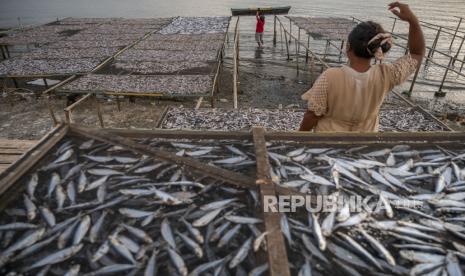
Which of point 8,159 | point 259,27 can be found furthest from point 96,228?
point 259,27

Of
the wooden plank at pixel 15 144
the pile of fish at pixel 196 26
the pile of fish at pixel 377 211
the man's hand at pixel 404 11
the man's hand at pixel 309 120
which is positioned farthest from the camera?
the pile of fish at pixel 196 26

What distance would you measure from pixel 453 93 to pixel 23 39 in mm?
20317

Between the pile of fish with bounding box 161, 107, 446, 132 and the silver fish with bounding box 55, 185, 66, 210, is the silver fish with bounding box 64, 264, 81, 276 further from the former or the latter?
the pile of fish with bounding box 161, 107, 446, 132

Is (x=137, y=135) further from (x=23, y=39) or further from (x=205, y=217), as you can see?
(x=23, y=39)

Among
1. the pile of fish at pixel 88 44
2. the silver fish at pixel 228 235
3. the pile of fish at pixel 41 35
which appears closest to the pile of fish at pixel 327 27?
the pile of fish at pixel 88 44

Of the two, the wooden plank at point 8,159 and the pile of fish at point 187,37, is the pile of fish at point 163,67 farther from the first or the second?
the wooden plank at point 8,159

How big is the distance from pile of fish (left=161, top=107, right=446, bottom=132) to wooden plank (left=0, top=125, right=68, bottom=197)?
335 cm

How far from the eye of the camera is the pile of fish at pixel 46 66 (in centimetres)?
1039

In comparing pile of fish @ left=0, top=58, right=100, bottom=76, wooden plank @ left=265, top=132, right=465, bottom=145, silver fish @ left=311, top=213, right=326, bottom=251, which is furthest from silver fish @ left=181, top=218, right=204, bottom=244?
pile of fish @ left=0, top=58, right=100, bottom=76

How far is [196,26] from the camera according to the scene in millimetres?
18531

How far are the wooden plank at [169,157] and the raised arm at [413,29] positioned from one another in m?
2.75

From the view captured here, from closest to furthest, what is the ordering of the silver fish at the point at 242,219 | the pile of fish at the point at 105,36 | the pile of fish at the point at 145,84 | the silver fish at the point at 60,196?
the silver fish at the point at 242,219 < the silver fish at the point at 60,196 < the pile of fish at the point at 145,84 < the pile of fish at the point at 105,36

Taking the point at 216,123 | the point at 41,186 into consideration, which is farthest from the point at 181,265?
the point at 216,123

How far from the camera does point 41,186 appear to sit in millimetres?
3127
